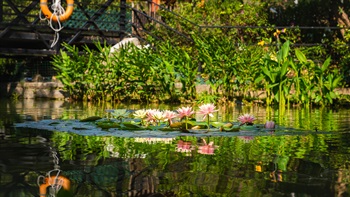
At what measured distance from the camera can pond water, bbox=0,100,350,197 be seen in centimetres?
371

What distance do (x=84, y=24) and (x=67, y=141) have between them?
48.6ft

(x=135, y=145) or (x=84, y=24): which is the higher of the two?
(x=84, y=24)

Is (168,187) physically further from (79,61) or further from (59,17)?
(59,17)

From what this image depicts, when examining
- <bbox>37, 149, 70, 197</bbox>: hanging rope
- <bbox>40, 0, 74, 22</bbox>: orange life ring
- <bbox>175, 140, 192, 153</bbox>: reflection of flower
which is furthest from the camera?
<bbox>40, 0, 74, 22</bbox>: orange life ring

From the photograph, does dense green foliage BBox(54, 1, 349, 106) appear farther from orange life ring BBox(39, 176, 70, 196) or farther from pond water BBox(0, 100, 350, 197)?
orange life ring BBox(39, 176, 70, 196)

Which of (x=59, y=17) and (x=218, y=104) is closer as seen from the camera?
(x=218, y=104)

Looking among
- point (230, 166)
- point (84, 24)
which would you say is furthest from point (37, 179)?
point (84, 24)

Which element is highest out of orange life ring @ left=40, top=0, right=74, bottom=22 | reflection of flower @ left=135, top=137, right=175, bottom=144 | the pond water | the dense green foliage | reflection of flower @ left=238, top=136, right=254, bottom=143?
orange life ring @ left=40, top=0, right=74, bottom=22

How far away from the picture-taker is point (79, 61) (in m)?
15.5

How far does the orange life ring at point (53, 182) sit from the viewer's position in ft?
12.1

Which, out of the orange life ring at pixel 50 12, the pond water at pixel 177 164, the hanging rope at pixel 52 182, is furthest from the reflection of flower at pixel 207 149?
the orange life ring at pixel 50 12

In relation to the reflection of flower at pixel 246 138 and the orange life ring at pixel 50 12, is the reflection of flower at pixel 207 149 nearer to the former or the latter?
the reflection of flower at pixel 246 138

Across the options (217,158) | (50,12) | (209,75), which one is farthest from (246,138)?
(50,12)

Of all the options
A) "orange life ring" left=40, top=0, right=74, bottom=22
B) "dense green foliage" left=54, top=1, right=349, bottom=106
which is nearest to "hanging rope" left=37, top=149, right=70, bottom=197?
"dense green foliage" left=54, top=1, right=349, bottom=106
